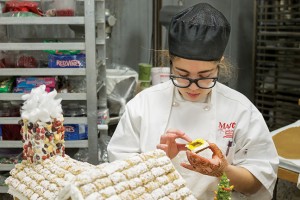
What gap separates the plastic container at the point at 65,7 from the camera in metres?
2.14

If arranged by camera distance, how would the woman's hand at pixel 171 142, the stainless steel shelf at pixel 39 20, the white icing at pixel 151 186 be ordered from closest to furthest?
1. the white icing at pixel 151 186
2. the woman's hand at pixel 171 142
3. the stainless steel shelf at pixel 39 20

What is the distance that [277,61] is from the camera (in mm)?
→ 3805

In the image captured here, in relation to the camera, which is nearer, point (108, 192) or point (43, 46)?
point (108, 192)

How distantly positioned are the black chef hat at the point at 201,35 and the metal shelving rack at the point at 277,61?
251cm

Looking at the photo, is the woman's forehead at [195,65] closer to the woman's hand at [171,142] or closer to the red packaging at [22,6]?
the woman's hand at [171,142]

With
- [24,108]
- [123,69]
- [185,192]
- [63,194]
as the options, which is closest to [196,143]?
[185,192]

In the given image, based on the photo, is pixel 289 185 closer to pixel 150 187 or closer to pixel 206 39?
pixel 206 39

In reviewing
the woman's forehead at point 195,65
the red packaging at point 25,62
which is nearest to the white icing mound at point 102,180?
the woman's forehead at point 195,65

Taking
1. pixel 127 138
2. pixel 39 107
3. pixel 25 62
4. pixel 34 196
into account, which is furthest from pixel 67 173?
pixel 25 62

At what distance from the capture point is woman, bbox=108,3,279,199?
1260mm

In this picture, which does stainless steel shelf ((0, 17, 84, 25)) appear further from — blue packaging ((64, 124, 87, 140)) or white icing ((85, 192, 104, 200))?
→ white icing ((85, 192, 104, 200))

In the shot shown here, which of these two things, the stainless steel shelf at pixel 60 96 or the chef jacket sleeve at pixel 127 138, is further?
the stainless steel shelf at pixel 60 96

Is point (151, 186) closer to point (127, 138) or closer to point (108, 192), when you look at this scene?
point (108, 192)

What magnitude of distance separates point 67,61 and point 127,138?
0.87 meters
